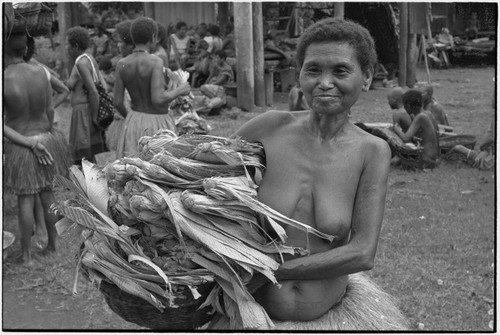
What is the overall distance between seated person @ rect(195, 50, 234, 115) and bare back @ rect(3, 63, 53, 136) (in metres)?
6.77

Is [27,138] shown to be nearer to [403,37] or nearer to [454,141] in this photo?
[454,141]

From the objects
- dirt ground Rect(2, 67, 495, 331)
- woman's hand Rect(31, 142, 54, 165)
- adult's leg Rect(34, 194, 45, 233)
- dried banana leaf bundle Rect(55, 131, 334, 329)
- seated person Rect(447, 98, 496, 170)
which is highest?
dried banana leaf bundle Rect(55, 131, 334, 329)

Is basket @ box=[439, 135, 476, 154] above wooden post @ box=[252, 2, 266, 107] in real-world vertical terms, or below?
below

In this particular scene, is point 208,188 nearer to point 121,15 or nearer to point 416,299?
point 416,299

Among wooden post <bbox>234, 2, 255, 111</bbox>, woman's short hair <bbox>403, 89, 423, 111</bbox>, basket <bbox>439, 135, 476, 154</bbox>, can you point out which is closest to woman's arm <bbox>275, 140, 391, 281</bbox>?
woman's short hair <bbox>403, 89, 423, 111</bbox>

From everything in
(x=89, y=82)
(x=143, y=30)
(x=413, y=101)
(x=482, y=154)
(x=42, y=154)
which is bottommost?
(x=482, y=154)

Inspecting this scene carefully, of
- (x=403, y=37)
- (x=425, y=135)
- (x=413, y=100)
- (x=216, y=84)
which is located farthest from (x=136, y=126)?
(x=403, y=37)

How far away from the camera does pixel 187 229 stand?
7.01 feet

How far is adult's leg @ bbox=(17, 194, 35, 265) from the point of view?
573 cm

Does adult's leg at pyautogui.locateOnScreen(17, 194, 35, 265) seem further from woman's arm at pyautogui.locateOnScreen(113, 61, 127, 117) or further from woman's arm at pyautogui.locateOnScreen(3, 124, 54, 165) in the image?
woman's arm at pyautogui.locateOnScreen(113, 61, 127, 117)

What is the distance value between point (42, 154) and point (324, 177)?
385 centimetres

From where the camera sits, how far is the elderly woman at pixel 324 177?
7.45ft

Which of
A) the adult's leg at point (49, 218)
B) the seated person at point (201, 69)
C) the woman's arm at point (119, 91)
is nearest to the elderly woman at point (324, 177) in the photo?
the adult's leg at point (49, 218)

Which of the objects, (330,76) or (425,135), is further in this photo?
(425,135)
